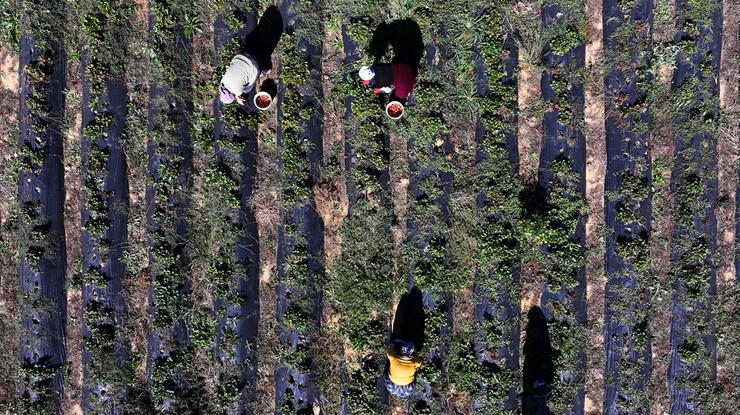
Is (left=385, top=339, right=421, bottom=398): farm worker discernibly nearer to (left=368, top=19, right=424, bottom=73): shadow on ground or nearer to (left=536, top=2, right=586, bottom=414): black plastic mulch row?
(left=536, top=2, right=586, bottom=414): black plastic mulch row

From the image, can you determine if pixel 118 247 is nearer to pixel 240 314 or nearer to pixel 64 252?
pixel 64 252

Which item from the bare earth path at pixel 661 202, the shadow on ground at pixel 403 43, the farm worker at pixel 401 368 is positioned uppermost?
the shadow on ground at pixel 403 43

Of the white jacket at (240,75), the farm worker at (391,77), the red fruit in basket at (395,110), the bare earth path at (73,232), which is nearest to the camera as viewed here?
the white jacket at (240,75)

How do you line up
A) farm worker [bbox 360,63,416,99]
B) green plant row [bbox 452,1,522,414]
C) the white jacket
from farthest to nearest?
green plant row [bbox 452,1,522,414], farm worker [bbox 360,63,416,99], the white jacket

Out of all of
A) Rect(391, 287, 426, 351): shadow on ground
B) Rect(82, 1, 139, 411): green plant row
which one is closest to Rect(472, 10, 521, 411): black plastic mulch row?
Rect(391, 287, 426, 351): shadow on ground

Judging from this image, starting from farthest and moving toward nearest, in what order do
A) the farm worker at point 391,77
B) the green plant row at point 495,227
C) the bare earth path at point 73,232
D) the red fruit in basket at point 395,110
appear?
1. the bare earth path at point 73,232
2. the green plant row at point 495,227
3. the red fruit in basket at point 395,110
4. the farm worker at point 391,77

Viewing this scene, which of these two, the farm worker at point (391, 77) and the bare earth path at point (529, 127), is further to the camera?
the bare earth path at point (529, 127)

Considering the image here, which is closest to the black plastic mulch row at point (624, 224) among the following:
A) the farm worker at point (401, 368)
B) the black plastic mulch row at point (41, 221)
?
the farm worker at point (401, 368)

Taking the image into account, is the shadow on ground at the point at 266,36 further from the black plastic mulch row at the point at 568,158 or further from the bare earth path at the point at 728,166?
the bare earth path at the point at 728,166
